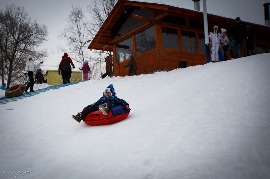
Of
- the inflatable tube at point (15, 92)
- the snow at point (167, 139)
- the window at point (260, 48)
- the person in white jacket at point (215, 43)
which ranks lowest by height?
the snow at point (167, 139)

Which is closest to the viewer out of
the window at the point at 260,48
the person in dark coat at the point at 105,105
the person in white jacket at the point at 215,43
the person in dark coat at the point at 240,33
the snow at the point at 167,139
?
the snow at the point at 167,139

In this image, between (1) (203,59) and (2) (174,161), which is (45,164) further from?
(1) (203,59)

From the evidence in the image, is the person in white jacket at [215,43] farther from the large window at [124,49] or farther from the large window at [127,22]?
the large window at [124,49]

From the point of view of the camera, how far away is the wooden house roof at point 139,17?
12.4 meters

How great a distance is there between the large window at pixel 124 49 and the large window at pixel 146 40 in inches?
39.3

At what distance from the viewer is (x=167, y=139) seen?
4.21m

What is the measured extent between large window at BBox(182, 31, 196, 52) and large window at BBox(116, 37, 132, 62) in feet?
11.9

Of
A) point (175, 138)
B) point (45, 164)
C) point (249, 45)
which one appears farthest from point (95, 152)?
point (249, 45)

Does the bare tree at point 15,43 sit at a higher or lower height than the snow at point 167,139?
higher

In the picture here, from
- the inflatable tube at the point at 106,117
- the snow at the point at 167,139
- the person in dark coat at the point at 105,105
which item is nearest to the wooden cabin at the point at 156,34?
the snow at the point at 167,139

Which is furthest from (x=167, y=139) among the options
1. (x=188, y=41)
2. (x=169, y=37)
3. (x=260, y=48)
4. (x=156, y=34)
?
(x=260, y=48)

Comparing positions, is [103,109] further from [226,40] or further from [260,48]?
[260,48]

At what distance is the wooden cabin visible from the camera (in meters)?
13.2

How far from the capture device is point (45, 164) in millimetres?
4188
